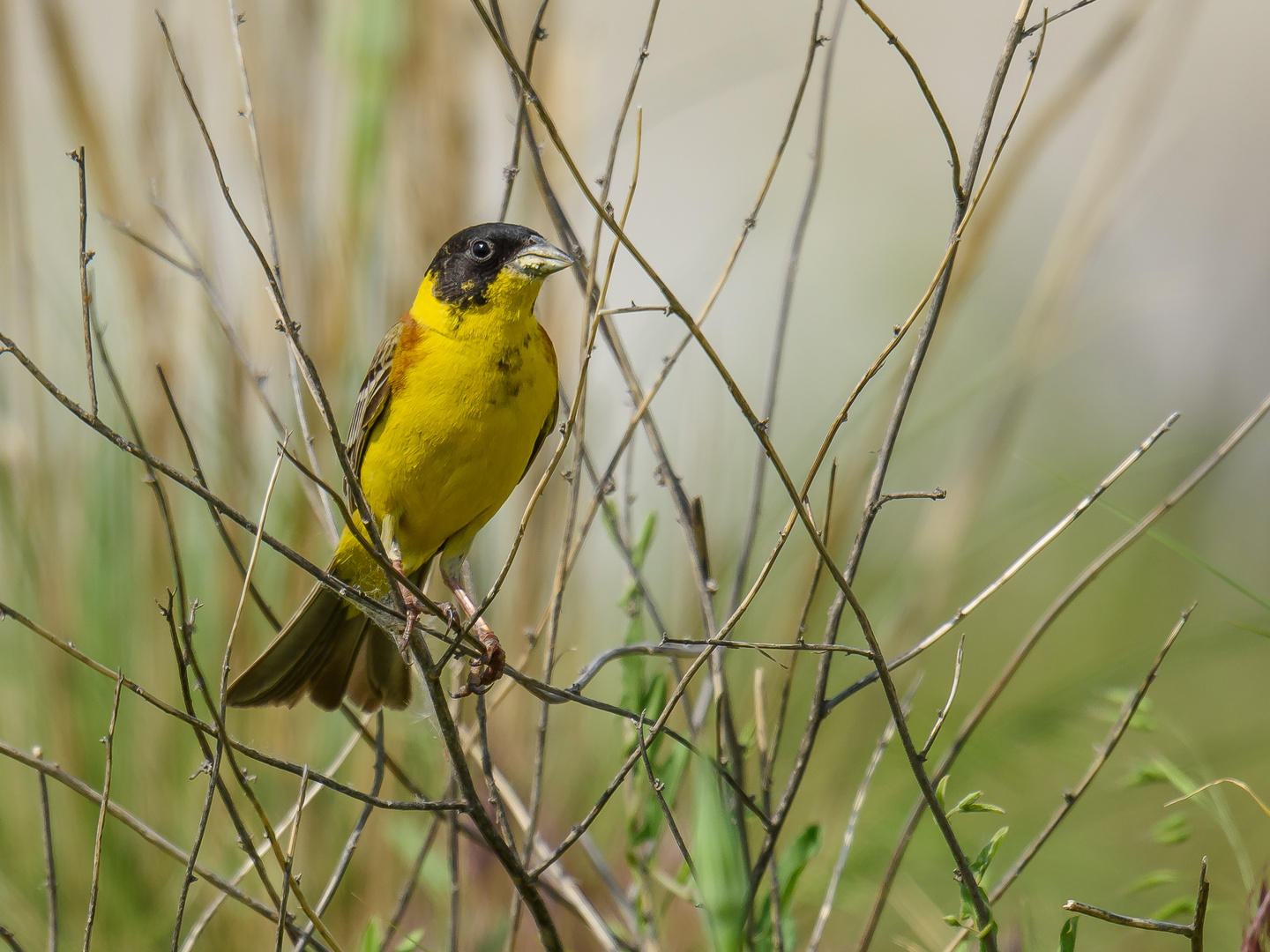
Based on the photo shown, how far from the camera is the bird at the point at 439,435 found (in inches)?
116

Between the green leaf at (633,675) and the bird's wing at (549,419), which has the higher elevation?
the bird's wing at (549,419)

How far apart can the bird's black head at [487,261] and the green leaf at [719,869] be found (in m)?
1.49

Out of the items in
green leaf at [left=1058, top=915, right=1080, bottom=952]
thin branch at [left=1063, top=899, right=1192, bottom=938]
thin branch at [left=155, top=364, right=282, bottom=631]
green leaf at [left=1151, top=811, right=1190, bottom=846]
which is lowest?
green leaf at [left=1058, top=915, right=1080, bottom=952]

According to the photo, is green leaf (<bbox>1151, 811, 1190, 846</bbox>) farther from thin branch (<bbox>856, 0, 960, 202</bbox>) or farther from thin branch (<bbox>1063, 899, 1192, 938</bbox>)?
thin branch (<bbox>856, 0, 960, 202</bbox>)

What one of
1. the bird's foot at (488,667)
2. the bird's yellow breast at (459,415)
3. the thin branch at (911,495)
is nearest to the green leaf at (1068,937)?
the thin branch at (911,495)

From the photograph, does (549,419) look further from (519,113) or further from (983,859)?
(983,859)

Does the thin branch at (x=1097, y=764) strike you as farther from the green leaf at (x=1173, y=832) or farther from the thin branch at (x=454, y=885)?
the thin branch at (x=454, y=885)

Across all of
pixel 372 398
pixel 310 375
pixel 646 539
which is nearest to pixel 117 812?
pixel 310 375

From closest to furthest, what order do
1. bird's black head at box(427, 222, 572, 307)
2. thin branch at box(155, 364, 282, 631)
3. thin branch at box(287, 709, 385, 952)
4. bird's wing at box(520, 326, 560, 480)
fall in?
thin branch at box(155, 364, 282, 631)
thin branch at box(287, 709, 385, 952)
bird's black head at box(427, 222, 572, 307)
bird's wing at box(520, 326, 560, 480)

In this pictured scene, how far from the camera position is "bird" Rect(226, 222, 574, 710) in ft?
9.65

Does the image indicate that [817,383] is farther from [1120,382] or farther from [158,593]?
[158,593]

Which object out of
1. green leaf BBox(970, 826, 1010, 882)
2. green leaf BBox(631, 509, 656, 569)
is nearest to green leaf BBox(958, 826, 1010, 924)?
green leaf BBox(970, 826, 1010, 882)

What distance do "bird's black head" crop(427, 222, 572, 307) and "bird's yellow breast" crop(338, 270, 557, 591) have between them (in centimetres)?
3

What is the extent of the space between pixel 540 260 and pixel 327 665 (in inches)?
48.7
